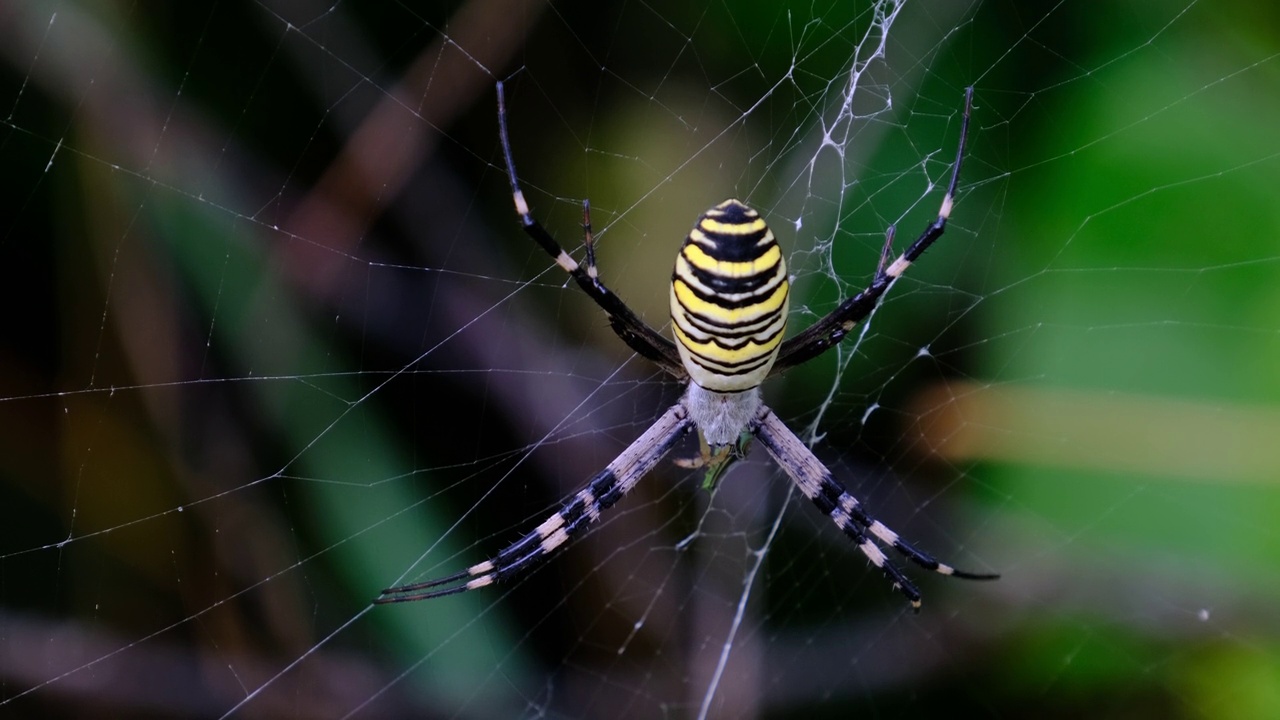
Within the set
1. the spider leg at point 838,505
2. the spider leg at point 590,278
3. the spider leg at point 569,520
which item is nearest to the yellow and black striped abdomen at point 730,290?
the spider leg at point 590,278

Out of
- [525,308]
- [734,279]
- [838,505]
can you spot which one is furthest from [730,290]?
[838,505]

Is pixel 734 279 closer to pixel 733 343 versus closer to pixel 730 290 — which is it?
pixel 730 290

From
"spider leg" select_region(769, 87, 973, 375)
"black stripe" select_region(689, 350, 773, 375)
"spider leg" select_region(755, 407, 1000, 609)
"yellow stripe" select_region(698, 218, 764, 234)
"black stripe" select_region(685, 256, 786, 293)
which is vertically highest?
"yellow stripe" select_region(698, 218, 764, 234)

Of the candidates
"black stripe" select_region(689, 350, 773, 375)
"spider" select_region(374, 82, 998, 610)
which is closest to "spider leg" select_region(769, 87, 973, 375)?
"spider" select_region(374, 82, 998, 610)

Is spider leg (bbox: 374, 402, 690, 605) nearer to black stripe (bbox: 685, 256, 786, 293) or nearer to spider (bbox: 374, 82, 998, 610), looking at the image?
spider (bbox: 374, 82, 998, 610)

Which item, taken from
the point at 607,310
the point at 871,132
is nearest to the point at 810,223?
the point at 871,132

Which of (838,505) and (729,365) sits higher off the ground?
(729,365)
